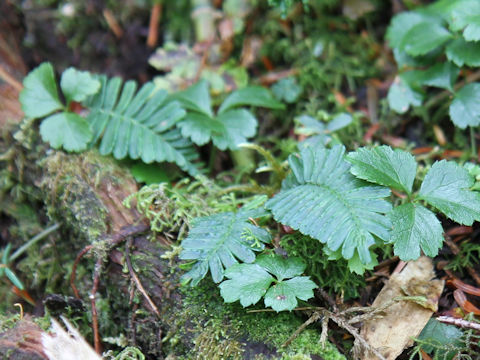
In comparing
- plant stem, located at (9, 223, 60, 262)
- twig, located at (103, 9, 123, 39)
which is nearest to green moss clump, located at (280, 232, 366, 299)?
plant stem, located at (9, 223, 60, 262)

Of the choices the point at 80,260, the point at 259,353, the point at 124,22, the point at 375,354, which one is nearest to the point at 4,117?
the point at 80,260

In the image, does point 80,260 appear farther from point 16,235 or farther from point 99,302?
point 16,235

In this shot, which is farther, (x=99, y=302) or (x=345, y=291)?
(x=99, y=302)

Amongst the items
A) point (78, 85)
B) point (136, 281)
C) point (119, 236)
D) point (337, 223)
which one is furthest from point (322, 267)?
point (78, 85)

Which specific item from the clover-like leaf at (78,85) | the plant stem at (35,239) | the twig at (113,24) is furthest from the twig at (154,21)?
the plant stem at (35,239)

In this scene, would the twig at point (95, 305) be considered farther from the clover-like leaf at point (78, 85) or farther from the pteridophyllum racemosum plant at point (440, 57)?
the pteridophyllum racemosum plant at point (440, 57)
